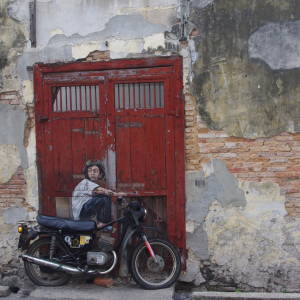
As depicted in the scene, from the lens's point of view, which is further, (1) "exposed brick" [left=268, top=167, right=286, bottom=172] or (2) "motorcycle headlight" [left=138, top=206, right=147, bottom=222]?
(1) "exposed brick" [left=268, top=167, right=286, bottom=172]

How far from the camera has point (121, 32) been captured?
4.48 metres

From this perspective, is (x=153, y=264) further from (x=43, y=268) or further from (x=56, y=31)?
(x=56, y=31)

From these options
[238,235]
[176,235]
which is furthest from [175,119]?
[238,235]

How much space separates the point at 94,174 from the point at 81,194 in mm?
348

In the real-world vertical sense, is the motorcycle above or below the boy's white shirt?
below

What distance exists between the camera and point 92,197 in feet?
14.9

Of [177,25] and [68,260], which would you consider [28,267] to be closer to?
[68,260]

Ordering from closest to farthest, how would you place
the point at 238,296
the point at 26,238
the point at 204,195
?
the point at 238,296, the point at 26,238, the point at 204,195

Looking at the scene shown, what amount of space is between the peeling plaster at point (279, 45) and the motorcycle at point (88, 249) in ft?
8.53

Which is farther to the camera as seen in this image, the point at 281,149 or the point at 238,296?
the point at 281,149

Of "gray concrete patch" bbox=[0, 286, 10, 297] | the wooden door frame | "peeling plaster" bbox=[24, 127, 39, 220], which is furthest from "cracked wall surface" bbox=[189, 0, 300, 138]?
"gray concrete patch" bbox=[0, 286, 10, 297]

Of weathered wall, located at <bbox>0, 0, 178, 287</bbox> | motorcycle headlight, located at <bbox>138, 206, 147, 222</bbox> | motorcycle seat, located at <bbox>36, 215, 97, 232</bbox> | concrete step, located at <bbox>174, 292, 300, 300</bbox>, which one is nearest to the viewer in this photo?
concrete step, located at <bbox>174, 292, 300, 300</bbox>

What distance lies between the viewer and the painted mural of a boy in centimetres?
450

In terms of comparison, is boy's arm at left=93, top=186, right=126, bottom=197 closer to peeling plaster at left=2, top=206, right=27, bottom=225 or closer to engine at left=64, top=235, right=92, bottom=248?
engine at left=64, top=235, right=92, bottom=248
